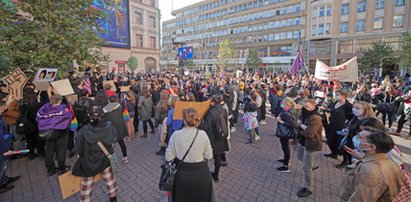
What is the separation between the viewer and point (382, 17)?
32.0 meters

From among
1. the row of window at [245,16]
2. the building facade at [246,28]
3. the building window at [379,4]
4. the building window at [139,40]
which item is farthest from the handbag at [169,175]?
the row of window at [245,16]

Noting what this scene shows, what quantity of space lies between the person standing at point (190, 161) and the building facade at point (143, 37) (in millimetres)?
35700

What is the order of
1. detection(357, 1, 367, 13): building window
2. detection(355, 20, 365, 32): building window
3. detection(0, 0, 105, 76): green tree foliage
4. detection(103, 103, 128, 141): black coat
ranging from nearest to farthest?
1. detection(103, 103, 128, 141): black coat
2. detection(0, 0, 105, 76): green tree foliage
3. detection(357, 1, 367, 13): building window
4. detection(355, 20, 365, 32): building window

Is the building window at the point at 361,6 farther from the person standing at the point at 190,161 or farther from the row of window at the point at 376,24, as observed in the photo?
the person standing at the point at 190,161

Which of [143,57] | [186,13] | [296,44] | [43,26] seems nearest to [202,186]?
[43,26]

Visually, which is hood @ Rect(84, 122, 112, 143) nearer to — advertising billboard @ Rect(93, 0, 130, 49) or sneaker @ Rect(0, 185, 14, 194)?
sneaker @ Rect(0, 185, 14, 194)

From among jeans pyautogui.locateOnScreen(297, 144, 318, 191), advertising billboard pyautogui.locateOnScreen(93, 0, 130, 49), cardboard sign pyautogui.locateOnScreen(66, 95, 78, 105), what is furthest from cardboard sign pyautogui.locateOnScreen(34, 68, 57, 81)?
advertising billboard pyautogui.locateOnScreen(93, 0, 130, 49)

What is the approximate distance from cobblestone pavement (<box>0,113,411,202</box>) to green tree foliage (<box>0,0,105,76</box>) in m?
2.94

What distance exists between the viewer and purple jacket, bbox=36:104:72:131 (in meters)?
4.32

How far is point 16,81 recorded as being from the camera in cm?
527

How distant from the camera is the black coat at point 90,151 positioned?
10.3 ft

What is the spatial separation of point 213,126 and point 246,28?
5476 cm

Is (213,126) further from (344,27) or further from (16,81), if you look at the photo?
(344,27)

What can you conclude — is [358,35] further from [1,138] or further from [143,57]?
[1,138]
